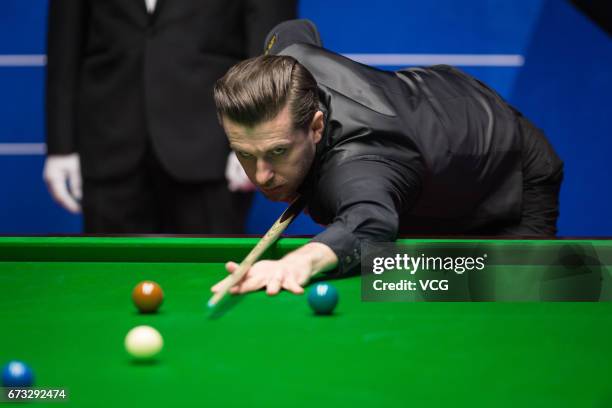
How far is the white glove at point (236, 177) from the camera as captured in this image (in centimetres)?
336

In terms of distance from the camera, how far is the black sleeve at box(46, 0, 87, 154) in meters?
3.54

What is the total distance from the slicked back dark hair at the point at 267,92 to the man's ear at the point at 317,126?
2cm

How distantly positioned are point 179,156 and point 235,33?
56cm

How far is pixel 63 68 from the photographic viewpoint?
3.55 metres

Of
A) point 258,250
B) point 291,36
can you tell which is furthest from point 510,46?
point 258,250

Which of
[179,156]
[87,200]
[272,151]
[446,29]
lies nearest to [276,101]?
[272,151]

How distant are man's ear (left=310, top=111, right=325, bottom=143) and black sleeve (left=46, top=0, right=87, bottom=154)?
1.63m

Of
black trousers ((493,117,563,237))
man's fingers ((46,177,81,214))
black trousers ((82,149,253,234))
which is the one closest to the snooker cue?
black trousers ((493,117,563,237))

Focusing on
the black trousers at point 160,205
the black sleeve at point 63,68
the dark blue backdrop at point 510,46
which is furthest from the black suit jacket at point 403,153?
the dark blue backdrop at point 510,46

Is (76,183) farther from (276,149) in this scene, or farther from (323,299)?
(323,299)

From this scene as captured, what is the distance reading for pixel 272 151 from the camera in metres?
2.18

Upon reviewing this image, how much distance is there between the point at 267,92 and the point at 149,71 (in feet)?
4.79

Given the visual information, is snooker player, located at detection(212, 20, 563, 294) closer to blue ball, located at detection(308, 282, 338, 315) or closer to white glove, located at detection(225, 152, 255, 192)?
blue ball, located at detection(308, 282, 338, 315)

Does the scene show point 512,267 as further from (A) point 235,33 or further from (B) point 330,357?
(A) point 235,33
